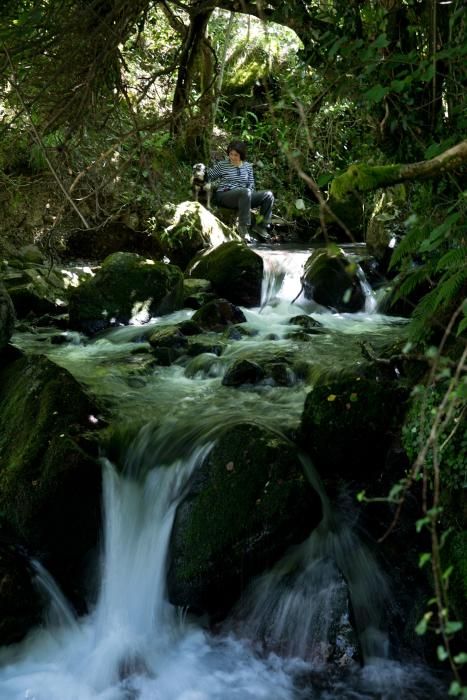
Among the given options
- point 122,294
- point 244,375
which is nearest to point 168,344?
point 244,375

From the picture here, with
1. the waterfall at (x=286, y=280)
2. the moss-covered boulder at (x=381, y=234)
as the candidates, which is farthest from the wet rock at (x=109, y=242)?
the moss-covered boulder at (x=381, y=234)

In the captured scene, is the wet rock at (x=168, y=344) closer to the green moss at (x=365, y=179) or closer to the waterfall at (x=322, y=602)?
the waterfall at (x=322, y=602)

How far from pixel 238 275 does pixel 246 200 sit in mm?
1326

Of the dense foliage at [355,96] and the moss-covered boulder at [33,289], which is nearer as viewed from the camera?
the dense foliage at [355,96]

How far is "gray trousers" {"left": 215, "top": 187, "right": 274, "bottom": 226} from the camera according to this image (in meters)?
10.7

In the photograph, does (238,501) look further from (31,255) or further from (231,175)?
(31,255)

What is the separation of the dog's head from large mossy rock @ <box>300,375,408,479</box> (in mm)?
5961

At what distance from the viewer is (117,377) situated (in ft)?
22.9

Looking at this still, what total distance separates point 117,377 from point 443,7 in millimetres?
4460

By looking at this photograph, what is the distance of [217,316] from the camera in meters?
8.88

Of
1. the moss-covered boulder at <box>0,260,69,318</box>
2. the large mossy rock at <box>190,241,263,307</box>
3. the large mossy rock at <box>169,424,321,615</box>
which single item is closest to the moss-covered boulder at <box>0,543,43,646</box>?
the large mossy rock at <box>169,424,321,615</box>

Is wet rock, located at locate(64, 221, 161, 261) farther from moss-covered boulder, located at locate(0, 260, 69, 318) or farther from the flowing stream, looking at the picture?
the flowing stream

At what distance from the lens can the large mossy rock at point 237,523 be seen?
4.33 m

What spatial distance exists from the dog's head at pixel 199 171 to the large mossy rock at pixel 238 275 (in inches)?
45.2
